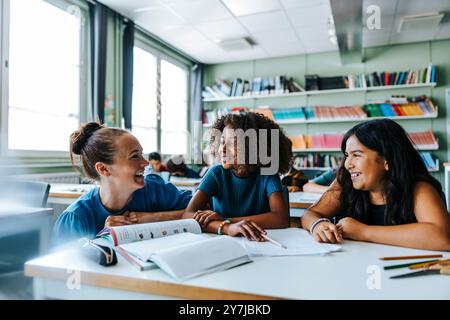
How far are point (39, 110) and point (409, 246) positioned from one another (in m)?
3.52

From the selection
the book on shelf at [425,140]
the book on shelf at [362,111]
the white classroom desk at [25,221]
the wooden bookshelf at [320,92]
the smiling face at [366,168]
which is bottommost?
the white classroom desk at [25,221]

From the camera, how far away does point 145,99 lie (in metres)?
5.18

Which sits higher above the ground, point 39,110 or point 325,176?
point 39,110

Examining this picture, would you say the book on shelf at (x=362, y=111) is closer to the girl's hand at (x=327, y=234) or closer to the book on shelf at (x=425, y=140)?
the book on shelf at (x=425, y=140)

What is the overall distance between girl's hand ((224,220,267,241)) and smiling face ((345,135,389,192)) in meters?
0.50

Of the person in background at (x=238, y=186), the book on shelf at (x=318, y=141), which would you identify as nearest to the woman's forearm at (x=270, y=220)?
the person in background at (x=238, y=186)

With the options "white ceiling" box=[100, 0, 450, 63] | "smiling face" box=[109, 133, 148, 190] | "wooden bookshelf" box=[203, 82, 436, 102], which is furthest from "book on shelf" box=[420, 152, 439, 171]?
"smiling face" box=[109, 133, 148, 190]

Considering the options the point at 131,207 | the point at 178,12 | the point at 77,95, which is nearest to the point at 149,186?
the point at 131,207

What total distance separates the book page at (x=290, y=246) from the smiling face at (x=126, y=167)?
549 mm

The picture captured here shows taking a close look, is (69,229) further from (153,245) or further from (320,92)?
(320,92)

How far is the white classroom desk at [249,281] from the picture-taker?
0.66 meters

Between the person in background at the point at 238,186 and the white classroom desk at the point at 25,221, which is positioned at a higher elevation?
the person in background at the point at 238,186

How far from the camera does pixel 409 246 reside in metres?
1.04
